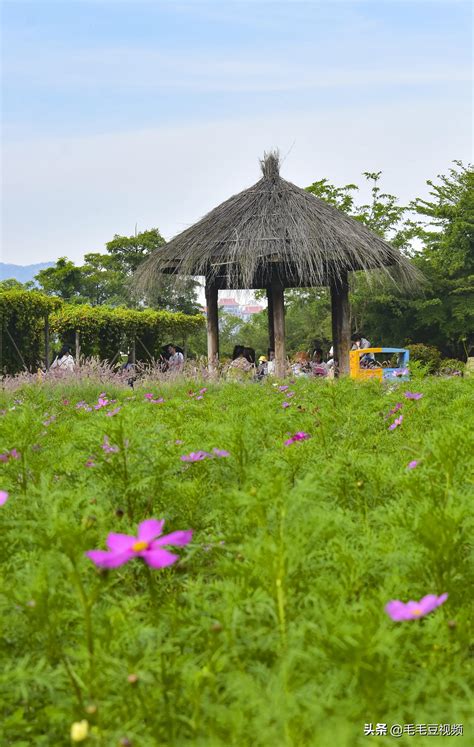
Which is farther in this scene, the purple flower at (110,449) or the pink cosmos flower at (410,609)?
the purple flower at (110,449)

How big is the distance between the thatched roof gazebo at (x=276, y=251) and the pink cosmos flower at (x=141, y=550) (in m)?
10.5

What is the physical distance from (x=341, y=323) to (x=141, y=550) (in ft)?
44.0

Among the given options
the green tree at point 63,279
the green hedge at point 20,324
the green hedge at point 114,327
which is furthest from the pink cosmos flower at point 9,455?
the green tree at point 63,279

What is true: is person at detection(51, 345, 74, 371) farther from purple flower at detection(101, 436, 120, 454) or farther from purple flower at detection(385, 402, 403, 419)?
purple flower at detection(101, 436, 120, 454)

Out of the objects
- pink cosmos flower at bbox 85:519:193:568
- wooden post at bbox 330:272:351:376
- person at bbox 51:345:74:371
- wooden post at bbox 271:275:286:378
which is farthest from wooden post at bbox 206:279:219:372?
pink cosmos flower at bbox 85:519:193:568

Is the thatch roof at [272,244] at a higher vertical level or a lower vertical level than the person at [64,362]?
higher

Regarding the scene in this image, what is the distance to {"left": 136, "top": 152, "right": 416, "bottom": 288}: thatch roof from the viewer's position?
12.5 meters

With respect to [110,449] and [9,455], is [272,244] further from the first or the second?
[110,449]

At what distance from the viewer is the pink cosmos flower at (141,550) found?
49.8 inches

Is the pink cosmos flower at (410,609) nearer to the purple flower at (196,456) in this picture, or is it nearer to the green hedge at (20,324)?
the purple flower at (196,456)

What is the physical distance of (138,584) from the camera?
6.97ft

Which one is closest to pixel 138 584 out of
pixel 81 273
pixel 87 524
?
pixel 87 524

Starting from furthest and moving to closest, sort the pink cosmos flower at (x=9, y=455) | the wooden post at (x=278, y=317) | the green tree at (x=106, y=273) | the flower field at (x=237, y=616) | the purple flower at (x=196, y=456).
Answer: the green tree at (x=106, y=273) → the wooden post at (x=278, y=317) → the pink cosmos flower at (x=9, y=455) → the purple flower at (x=196, y=456) → the flower field at (x=237, y=616)

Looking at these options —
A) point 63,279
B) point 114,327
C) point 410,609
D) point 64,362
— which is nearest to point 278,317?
point 64,362
